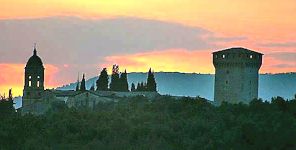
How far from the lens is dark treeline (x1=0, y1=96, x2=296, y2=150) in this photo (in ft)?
132

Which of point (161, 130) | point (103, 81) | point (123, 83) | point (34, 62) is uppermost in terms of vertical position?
point (34, 62)

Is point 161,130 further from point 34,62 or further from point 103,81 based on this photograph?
point 103,81

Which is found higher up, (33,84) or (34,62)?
(34,62)

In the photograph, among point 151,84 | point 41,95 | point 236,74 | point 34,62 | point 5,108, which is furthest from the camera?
point 151,84

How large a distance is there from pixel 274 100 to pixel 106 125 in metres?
9.65

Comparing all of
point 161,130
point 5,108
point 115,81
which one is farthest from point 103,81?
point 161,130

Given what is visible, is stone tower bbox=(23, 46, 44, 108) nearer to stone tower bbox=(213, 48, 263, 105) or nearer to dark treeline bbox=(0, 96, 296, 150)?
stone tower bbox=(213, 48, 263, 105)

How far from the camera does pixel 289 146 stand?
40312 millimetres

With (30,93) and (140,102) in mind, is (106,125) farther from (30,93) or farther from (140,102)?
(30,93)

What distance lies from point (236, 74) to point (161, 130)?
40634mm

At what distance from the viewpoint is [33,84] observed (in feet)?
274

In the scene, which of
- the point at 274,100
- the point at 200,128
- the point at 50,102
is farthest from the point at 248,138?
the point at 50,102

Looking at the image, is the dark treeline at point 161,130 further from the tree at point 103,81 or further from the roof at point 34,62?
the tree at point 103,81

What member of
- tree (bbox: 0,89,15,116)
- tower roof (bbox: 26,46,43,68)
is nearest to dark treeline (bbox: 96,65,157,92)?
tower roof (bbox: 26,46,43,68)
